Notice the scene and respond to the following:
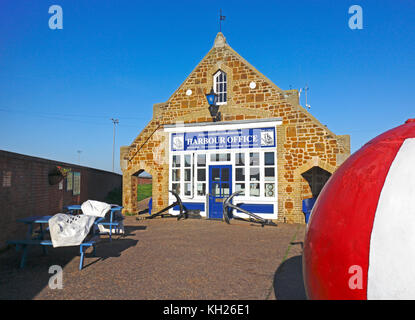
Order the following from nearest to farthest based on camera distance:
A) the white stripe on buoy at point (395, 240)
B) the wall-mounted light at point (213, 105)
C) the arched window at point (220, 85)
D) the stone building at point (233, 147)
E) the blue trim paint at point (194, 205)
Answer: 1. the white stripe on buoy at point (395, 240)
2. the stone building at point (233, 147)
3. the wall-mounted light at point (213, 105)
4. the blue trim paint at point (194, 205)
5. the arched window at point (220, 85)

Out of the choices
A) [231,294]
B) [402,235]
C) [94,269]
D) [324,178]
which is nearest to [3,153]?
[94,269]

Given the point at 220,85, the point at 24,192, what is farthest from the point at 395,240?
the point at 220,85

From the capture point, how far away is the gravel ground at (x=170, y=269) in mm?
4496

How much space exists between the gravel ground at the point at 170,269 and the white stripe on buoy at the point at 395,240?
8.21ft

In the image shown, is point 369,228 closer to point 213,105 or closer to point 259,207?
point 259,207

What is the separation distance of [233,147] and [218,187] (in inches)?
71.2

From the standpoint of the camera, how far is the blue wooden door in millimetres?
12836

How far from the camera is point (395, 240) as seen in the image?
1.98 m

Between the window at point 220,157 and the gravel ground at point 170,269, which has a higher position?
the window at point 220,157

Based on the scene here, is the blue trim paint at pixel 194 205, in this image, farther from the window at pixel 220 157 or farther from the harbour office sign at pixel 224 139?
the harbour office sign at pixel 224 139

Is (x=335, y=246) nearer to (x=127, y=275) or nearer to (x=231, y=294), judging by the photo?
(x=231, y=294)

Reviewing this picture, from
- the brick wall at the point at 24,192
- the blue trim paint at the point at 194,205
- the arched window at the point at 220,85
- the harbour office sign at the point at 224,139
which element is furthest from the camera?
the arched window at the point at 220,85

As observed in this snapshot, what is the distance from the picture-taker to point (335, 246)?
2.27 m

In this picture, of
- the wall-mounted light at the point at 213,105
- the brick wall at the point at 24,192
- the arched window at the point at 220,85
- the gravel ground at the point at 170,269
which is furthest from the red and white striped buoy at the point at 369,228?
the arched window at the point at 220,85
